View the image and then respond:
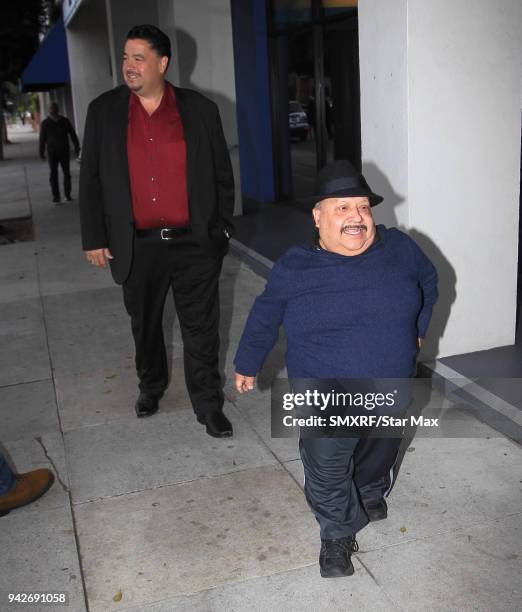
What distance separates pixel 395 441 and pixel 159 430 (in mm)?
1730

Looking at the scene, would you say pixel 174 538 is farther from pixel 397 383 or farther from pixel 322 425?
pixel 397 383

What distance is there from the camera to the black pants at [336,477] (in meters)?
2.98

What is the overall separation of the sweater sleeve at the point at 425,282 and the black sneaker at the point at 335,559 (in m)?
0.94

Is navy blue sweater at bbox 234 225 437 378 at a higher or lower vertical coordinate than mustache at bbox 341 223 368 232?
lower

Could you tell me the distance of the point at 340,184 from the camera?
2881 millimetres

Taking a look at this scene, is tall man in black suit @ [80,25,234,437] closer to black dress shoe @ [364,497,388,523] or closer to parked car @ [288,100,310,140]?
black dress shoe @ [364,497,388,523]

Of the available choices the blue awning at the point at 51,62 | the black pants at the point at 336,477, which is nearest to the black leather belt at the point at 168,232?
the black pants at the point at 336,477

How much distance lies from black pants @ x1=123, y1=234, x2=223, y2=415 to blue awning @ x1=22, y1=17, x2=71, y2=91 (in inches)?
920

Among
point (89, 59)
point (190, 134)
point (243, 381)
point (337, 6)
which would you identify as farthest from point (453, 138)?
point (89, 59)

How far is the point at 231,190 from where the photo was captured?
4.30 metres

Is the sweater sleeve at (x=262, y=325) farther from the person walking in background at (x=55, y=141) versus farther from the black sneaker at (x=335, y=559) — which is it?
the person walking in background at (x=55, y=141)

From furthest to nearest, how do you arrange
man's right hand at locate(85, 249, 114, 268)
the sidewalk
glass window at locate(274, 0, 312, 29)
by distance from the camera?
glass window at locate(274, 0, 312, 29) → man's right hand at locate(85, 249, 114, 268) → the sidewalk

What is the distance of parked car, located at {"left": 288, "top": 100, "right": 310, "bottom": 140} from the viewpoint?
12231mm

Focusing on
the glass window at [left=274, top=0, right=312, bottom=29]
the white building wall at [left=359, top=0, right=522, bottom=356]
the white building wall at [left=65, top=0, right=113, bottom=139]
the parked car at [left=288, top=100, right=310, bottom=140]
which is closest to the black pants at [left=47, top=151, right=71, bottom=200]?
the parked car at [left=288, top=100, right=310, bottom=140]
